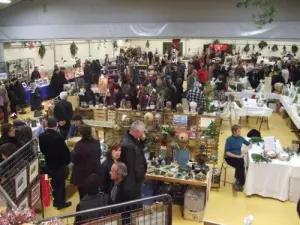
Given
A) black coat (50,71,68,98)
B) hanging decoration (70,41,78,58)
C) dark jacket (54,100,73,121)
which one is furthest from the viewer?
hanging decoration (70,41,78,58)

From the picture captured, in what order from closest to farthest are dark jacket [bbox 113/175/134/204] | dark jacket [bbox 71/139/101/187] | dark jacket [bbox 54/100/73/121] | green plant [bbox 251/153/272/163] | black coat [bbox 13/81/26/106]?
dark jacket [bbox 113/175/134/204] < dark jacket [bbox 71/139/101/187] < green plant [bbox 251/153/272/163] < dark jacket [bbox 54/100/73/121] < black coat [bbox 13/81/26/106]

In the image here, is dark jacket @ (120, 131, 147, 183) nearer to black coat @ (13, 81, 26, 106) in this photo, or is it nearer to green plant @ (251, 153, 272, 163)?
green plant @ (251, 153, 272, 163)

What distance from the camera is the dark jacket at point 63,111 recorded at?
6.66m

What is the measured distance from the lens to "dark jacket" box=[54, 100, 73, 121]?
21.9 ft

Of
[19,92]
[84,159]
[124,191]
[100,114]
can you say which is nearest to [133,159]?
[124,191]

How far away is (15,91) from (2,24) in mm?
3682

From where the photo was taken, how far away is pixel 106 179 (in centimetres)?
375

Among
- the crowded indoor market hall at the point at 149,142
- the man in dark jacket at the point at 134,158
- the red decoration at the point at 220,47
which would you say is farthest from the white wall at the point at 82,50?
the man in dark jacket at the point at 134,158

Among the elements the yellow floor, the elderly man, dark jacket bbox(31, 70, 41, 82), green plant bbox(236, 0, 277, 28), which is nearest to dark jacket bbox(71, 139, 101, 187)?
the elderly man

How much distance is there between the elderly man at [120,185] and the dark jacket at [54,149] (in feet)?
4.37

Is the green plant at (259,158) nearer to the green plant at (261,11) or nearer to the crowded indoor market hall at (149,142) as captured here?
the crowded indoor market hall at (149,142)

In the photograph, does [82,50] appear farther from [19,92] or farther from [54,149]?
[54,149]

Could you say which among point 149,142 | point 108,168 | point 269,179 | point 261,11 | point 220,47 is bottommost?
point 269,179

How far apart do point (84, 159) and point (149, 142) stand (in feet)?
5.80
